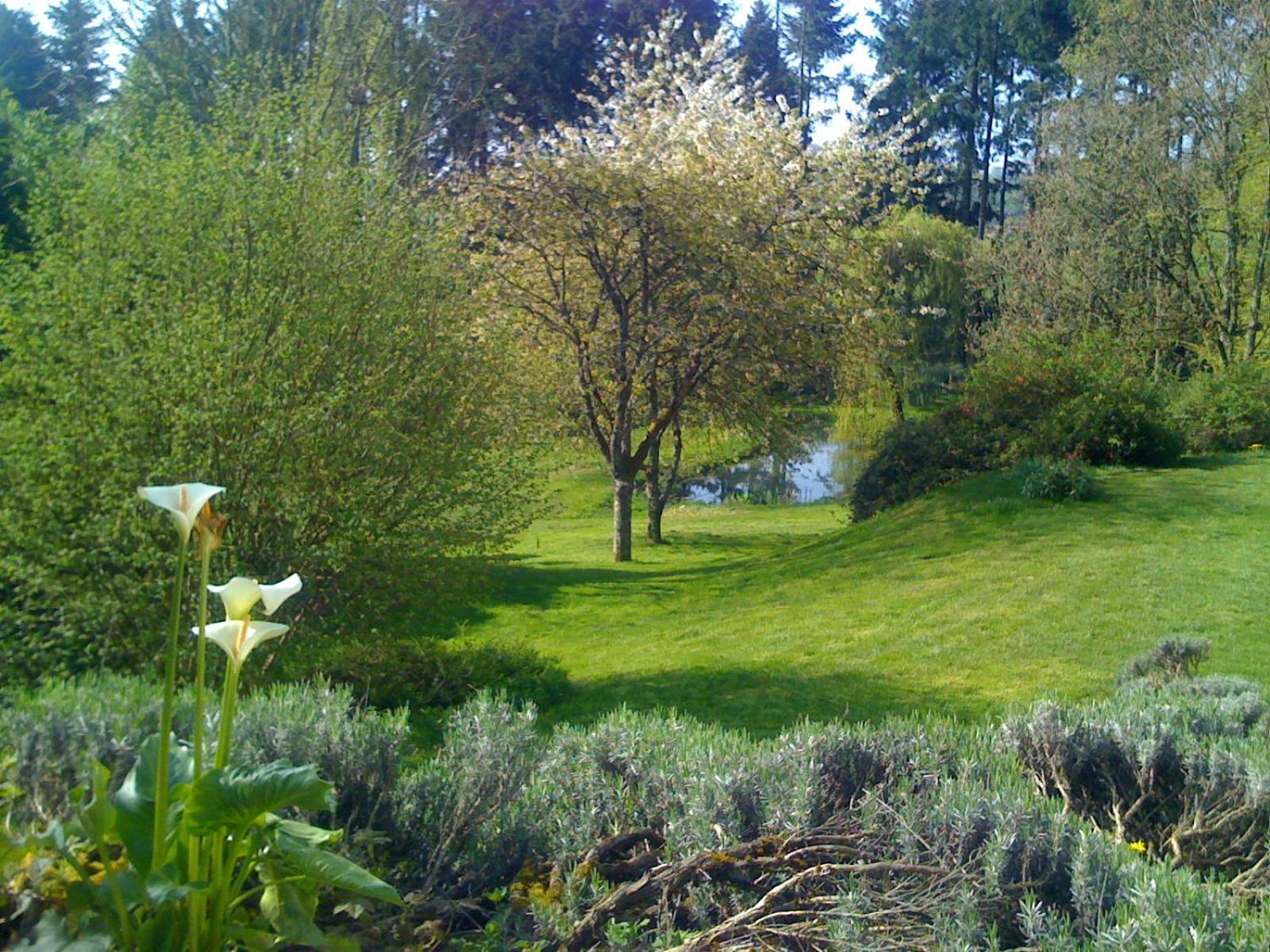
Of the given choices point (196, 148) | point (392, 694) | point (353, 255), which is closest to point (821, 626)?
point (392, 694)

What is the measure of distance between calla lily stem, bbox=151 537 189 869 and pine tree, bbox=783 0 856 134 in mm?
50981

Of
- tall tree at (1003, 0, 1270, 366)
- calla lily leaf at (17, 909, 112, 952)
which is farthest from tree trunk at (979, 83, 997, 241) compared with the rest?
calla lily leaf at (17, 909, 112, 952)

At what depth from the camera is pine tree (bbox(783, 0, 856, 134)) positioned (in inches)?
1986

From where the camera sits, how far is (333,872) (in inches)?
104

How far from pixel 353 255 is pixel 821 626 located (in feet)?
18.5

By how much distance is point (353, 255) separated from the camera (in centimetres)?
805

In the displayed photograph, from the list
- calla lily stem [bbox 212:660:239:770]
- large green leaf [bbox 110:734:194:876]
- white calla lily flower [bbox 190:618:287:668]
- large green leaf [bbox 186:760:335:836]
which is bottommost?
large green leaf [bbox 110:734:194:876]

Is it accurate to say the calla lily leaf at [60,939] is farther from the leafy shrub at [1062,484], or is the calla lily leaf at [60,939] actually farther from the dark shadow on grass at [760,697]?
the leafy shrub at [1062,484]

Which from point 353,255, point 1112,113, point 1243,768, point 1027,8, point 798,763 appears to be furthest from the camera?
point 1027,8

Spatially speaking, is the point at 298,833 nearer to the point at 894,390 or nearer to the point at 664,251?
the point at 664,251

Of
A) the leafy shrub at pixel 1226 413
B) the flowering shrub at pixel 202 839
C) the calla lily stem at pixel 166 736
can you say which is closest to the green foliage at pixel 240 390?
the flowering shrub at pixel 202 839

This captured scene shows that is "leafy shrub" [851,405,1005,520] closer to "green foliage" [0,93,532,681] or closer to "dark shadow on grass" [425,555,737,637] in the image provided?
"dark shadow on grass" [425,555,737,637]

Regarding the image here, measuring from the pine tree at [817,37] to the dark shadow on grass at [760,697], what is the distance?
44.9 meters

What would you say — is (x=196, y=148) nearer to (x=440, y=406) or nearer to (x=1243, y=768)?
(x=440, y=406)
